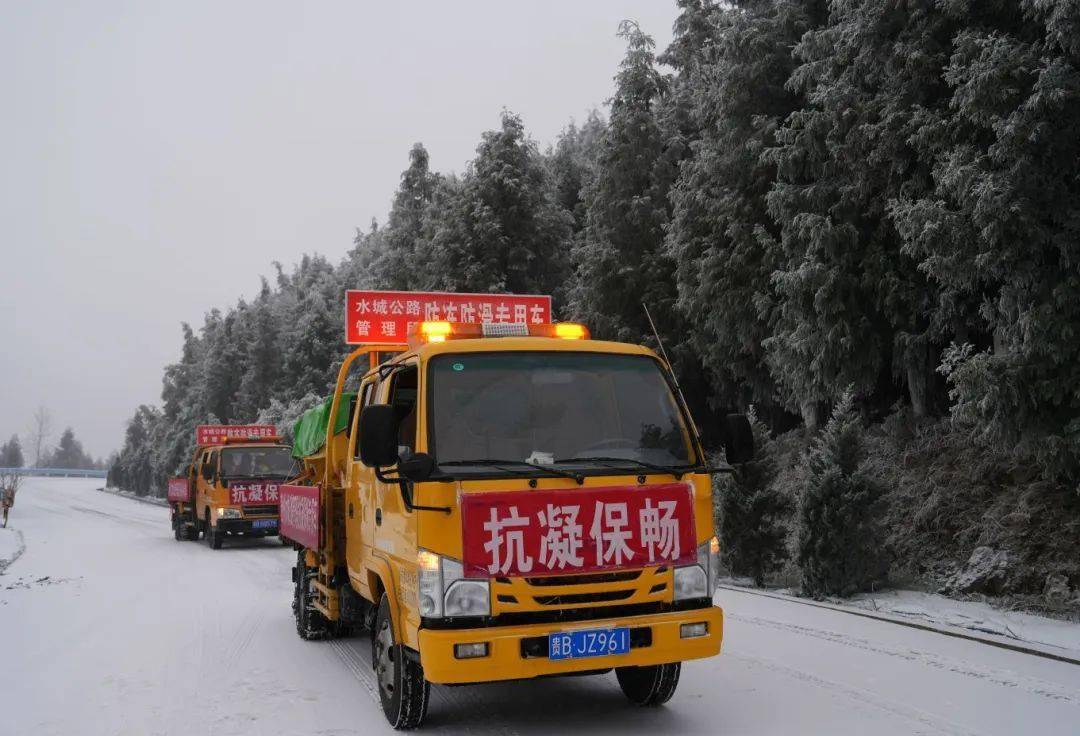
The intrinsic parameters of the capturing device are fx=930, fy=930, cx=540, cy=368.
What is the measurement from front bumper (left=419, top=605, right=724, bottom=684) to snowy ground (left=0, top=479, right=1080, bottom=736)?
2.34 feet

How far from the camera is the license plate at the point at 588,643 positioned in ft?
16.6

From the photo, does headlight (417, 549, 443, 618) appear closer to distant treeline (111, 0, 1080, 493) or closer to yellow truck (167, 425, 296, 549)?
distant treeline (111, 0, 1080, 493)

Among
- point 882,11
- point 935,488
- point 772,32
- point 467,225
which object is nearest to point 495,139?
point 467,225

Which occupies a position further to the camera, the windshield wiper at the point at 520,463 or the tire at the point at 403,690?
the tire at the point at 403,690

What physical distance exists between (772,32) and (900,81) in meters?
5.69

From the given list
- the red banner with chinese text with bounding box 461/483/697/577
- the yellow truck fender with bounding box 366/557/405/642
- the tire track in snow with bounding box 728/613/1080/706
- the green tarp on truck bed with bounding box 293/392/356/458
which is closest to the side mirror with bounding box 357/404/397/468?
the red banner with chinese text with bounding box 461/483/697/577

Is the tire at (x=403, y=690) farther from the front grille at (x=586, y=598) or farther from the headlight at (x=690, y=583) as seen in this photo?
the headlight at (x=690, y=583)

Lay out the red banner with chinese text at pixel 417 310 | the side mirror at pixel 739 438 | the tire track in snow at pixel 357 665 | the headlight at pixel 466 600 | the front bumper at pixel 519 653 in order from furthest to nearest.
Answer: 1. the red banner with chinese text at pixel 417 310
2. the tire track in snow at pixel 357 665
3. the side mirror at pixel 739 438
4. the headlight at pixel 466 600
5. the front bumper at pixel 519 653

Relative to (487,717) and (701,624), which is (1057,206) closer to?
(701,624)

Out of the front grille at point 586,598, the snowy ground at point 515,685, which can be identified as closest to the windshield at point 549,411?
the front grille at point 586,598

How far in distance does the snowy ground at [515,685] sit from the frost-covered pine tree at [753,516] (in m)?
1.53

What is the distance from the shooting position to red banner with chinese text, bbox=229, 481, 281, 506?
2012cm

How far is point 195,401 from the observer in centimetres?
7369

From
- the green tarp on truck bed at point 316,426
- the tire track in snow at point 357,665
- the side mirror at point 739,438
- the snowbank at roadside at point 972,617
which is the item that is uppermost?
the green tarp on truck bed at point 316,426
